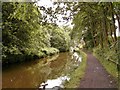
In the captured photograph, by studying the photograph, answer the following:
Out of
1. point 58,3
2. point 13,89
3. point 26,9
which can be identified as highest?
point 58,3

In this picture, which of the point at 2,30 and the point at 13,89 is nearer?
the point at 13,89

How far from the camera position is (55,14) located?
15.7 meters

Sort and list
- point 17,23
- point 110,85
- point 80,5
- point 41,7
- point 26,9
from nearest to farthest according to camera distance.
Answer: point 110,85 → point 26,9 → point 41,7 → point 80,5 → point 17,23

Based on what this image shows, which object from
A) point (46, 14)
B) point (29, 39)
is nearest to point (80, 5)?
point (46, 14)

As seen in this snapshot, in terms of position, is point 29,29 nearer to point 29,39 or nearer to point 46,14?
point 29,39

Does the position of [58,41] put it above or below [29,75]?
above

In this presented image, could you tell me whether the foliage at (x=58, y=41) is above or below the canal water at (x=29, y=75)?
above

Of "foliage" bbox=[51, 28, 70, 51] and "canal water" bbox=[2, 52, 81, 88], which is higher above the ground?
"foliage" bbox=[51, 28, 70, 51]

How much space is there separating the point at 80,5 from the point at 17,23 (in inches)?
317

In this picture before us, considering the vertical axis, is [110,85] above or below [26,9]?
below

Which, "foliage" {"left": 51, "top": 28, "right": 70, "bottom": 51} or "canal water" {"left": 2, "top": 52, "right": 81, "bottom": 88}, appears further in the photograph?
"foliage" {"left": 51, "top": 28, "right": 70, "bottom": 51}

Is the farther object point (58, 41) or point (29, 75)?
point (58, 41)

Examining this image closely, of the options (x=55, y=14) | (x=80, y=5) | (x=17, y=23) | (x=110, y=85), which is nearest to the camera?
(x=110, y=85)

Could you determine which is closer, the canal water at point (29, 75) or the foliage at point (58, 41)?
the canal water at point (29, 75)
